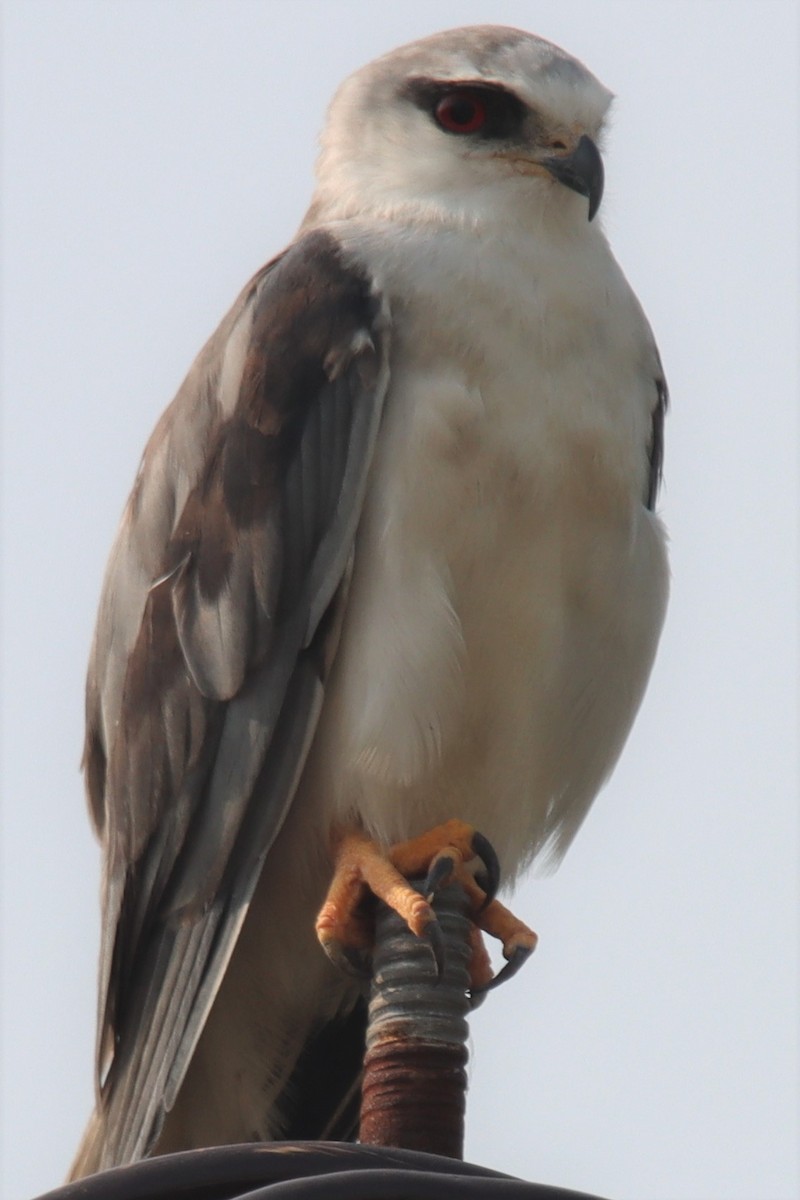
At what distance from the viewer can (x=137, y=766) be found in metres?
4.43

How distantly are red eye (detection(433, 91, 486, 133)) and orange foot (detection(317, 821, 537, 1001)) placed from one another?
6.00 feet

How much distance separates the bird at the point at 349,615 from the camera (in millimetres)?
4109

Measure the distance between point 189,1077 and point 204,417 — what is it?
147 cm

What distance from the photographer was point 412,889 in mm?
3715

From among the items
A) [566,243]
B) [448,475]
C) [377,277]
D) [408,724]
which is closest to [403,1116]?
[408,724]

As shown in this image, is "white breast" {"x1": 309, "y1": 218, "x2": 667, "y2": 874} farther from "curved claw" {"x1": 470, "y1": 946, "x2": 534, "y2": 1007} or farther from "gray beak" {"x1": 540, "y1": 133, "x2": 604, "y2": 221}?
"curved claw" {"x1": 470, "y1": 946, "x2": 534, "y2": 1007}

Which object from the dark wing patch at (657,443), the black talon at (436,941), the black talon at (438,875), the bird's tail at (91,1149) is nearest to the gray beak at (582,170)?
the dark wing patch at (657,443)

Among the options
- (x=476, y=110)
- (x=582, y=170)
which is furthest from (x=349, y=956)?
(x=476, y=110)

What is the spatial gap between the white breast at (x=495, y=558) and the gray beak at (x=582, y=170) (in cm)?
22

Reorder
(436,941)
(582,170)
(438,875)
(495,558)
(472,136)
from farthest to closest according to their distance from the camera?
(472,136) < (582,170) < (495,558) < (438,875) < (436,941)

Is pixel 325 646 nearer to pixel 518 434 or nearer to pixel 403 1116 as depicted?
pixel 518 434

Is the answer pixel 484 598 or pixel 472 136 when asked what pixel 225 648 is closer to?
pixel 484 598

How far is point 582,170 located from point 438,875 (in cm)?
190

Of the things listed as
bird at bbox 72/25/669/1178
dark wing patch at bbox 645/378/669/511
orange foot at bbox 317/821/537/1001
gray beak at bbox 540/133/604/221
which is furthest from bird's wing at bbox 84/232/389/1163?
dark wing patch at bbox 645/378/669/511
